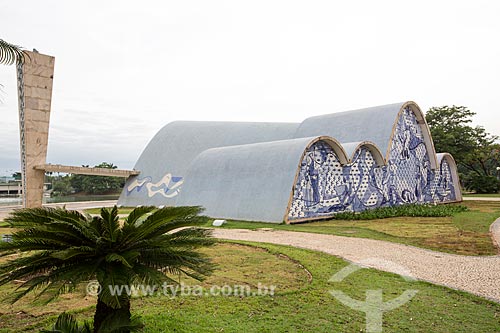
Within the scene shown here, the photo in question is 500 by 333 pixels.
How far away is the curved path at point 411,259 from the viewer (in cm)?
590

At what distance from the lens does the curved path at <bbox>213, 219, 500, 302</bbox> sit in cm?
590

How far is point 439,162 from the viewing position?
24.1m

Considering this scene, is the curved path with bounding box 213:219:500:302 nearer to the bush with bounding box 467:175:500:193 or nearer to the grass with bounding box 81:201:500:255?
the grass with bounding box 81:201:500:255

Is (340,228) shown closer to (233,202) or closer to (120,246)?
(233,202)

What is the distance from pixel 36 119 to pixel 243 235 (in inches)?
453

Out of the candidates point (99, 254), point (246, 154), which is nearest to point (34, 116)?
point (246, 154)

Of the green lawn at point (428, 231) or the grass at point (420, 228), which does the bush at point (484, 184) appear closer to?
the grass at point (420, 228)

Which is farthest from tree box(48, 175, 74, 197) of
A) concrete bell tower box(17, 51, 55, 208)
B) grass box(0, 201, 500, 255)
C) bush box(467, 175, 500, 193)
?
bush box(467, 175, 500, 193)

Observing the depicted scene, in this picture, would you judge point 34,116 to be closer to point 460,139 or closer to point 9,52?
point 9,52

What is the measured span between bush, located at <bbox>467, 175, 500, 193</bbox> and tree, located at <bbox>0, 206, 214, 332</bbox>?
3808 centimetres

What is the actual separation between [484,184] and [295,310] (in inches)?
1450

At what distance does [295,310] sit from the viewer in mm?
4473

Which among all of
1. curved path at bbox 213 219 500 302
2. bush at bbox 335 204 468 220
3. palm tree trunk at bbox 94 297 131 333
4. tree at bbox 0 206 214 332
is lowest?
curved path at bbox 213 219 500 302

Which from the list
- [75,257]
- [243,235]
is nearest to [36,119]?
[243,235]
